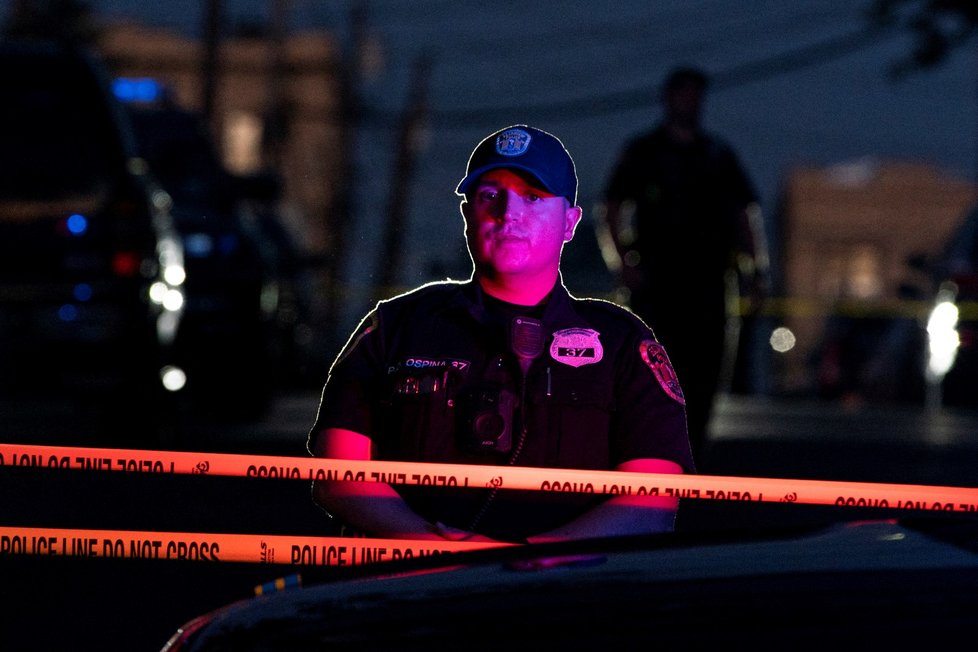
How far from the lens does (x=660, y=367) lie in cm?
404

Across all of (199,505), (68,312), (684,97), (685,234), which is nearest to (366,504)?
(199,505)

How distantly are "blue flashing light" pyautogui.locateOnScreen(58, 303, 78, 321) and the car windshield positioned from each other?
0.48m

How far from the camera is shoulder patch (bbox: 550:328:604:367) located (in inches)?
156

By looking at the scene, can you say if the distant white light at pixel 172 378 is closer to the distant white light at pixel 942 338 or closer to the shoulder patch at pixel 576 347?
the distant white light at pixel 942 338

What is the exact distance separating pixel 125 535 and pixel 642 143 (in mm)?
4864

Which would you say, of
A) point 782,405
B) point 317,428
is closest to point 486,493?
point 317,428

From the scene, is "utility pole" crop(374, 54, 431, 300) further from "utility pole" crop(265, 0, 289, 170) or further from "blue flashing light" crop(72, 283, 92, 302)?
"blue flashing light" crop(72, 283, 92, 302)

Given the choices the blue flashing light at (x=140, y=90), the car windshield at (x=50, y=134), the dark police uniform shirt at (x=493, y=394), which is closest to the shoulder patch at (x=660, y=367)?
the dark police uniform shirt at (x=493, y=394)

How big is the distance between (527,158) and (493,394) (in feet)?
1.40

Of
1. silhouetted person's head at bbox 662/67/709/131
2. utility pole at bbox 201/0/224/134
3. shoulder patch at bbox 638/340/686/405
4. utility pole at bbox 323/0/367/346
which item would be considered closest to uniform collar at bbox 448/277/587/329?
shoulder patch at bbox 638/340/686/405

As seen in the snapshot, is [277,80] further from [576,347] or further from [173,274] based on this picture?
[576,347]

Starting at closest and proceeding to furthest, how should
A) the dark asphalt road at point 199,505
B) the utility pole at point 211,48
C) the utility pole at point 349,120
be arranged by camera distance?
the dark asphalt road at point 199,505, the utility pole at point 211,48, the utility pole at point 349,120

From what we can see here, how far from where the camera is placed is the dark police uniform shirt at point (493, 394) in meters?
3.93

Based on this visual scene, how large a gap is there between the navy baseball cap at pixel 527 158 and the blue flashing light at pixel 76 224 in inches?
231
